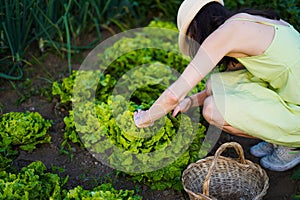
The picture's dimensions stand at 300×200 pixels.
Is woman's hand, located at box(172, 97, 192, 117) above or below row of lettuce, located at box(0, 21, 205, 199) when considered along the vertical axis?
above

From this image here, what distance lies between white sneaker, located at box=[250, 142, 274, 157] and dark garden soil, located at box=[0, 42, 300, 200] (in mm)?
37

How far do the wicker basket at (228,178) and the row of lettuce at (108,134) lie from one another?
10 cm

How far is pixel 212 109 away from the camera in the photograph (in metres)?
2.39

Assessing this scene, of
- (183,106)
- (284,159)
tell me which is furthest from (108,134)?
(284,159)

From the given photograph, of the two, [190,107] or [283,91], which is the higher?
[283,91]

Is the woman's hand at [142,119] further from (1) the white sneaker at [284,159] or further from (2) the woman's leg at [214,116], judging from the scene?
(1) the white sneaker at [284,159]

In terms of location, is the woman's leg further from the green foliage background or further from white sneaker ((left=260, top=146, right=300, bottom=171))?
the green foliage background

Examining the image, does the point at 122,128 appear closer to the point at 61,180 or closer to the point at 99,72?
the point at 61,180

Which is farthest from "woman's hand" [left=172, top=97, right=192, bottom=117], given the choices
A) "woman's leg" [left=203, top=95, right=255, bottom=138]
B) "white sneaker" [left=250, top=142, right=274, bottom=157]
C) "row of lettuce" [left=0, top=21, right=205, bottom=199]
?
"white sneaker" [left=250, top=142, right=274, bottom=157]

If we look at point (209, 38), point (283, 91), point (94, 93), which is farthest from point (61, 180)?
point (283, 91)

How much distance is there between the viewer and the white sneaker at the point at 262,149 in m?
2.70

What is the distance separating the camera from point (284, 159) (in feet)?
8.40

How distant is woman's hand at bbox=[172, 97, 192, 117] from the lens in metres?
2.55

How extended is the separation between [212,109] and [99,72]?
0.95 metres
